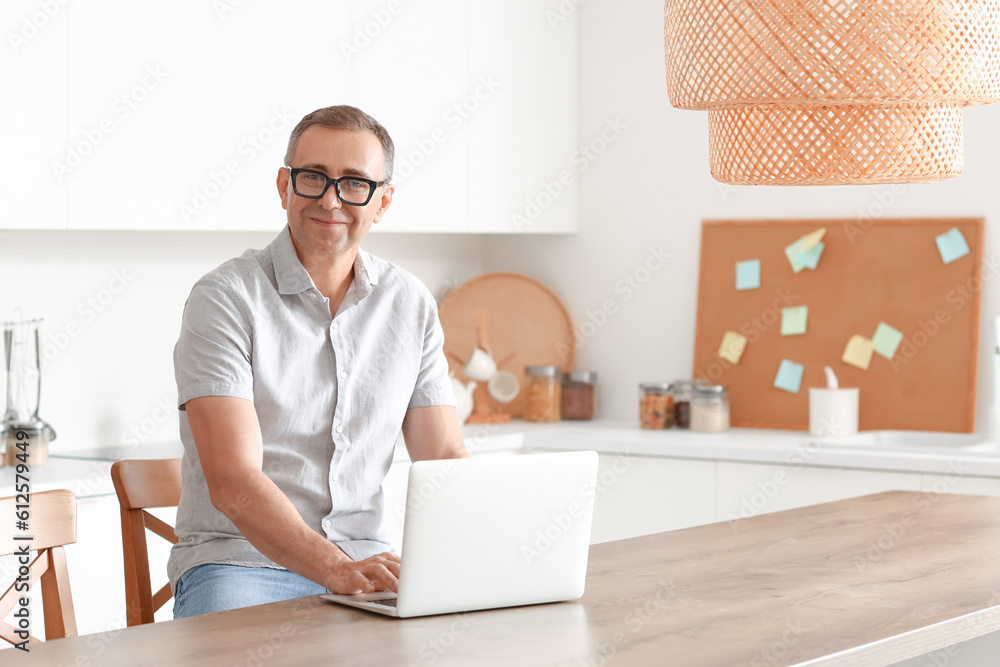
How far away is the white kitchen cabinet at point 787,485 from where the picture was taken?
317 centimetres

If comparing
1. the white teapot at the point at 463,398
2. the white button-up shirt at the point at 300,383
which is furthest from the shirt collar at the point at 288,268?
the white teapot at the point at 463,398

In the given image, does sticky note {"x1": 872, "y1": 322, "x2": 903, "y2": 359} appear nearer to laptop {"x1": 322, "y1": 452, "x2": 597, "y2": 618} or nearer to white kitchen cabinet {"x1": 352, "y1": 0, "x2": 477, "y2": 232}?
white kitchen cabinet {"x1": 352, "y1": 0, "x2": 477, "y2": 232}

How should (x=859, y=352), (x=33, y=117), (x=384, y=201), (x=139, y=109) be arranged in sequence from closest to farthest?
(x=384, y=201) < (x=33, y=117) < (x=139, y=109) < (x=859, y=352)

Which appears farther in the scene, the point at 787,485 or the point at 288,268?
the point at 787,485

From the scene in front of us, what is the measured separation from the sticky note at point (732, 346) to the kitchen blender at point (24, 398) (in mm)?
1936

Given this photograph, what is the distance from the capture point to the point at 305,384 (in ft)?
6.44

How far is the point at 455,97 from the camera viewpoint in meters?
3.75

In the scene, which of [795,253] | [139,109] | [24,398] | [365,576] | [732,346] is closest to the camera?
[365,576]

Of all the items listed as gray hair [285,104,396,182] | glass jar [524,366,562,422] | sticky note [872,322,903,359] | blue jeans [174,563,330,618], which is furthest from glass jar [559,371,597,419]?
blue jeans [174,563,330,618]

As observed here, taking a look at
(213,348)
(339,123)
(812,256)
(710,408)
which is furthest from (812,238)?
(213,348)

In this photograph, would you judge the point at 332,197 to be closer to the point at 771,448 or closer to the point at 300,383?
the point at 300,383

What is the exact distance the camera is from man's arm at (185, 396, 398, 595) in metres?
1.62

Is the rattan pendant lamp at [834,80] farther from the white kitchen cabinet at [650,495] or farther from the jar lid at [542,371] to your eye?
the jar lid at [542,371]

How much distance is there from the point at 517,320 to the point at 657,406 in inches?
24.0
